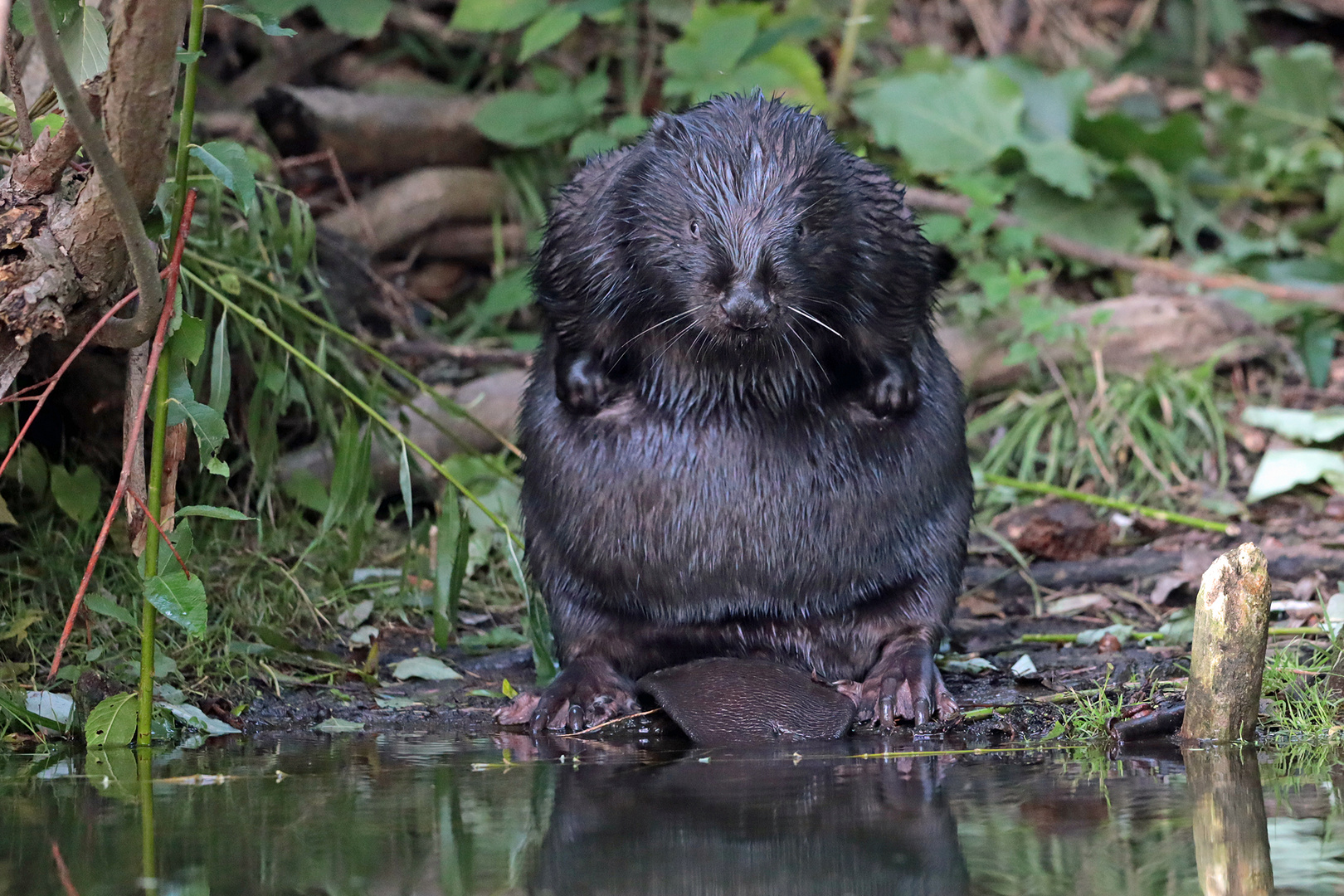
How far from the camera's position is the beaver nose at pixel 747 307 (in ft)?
9.46

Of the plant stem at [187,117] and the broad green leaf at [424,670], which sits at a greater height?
the plant stem at [187,117]

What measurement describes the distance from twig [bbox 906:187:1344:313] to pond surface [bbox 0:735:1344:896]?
3.45 meters

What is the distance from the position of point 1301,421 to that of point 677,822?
3688 millimetres

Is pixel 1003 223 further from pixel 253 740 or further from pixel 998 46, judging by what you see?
pixel 253 740

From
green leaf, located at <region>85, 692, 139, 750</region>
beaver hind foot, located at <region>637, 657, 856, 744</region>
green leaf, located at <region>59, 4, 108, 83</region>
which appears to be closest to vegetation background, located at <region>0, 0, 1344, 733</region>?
green leaf, located at <region>59, 4, 108, 83</region>

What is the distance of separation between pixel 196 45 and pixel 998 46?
17.7ft

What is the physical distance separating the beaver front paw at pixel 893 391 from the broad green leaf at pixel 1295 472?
1986mm

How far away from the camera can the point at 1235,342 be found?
215 inches

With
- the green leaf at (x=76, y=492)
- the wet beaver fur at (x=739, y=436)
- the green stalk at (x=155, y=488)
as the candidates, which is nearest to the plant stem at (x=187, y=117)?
the green stalk at (x=155, y=488)

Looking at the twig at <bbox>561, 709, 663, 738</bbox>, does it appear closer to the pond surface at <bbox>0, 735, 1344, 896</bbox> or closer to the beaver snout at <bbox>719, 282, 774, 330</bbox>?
the pond surface at <bbox>0, 735, 1344, 896</bbox>

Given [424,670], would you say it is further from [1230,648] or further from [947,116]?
[947,116]

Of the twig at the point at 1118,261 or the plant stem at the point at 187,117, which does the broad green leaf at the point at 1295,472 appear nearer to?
the twig at the point at 1118,261

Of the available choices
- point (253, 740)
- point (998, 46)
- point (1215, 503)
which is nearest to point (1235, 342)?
point (1215, 503)

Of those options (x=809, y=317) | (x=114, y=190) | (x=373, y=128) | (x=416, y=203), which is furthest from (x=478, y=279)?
(x=114, y=190)
